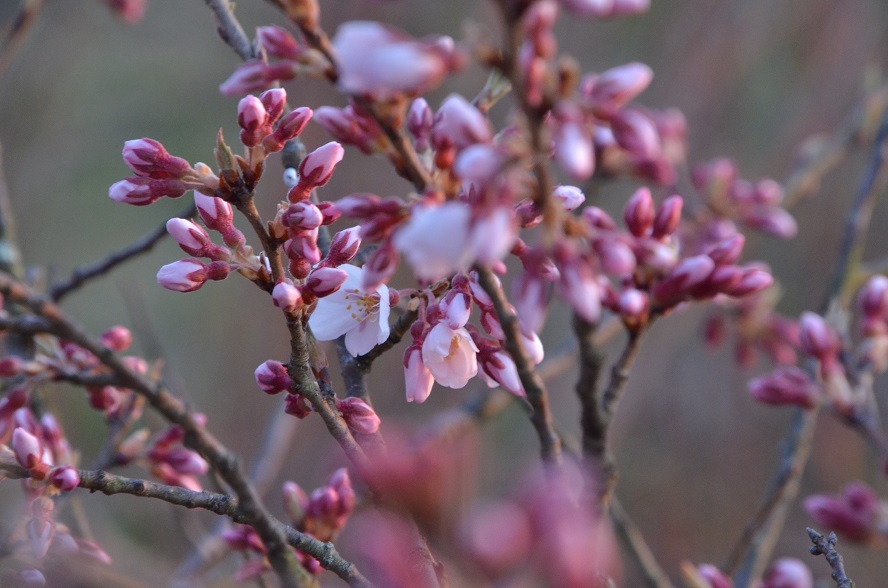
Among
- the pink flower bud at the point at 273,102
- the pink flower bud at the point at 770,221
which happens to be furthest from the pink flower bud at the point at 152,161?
the pink flower bud at the point at 770,221

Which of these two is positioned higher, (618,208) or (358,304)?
(358,304)

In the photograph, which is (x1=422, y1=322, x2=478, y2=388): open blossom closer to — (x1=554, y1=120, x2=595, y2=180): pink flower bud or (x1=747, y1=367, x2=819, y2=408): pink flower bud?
(x1=554, y1=120, x2=595, y2=180): pink flower bud

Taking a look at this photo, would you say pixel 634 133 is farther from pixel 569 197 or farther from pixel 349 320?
pixel 349 320

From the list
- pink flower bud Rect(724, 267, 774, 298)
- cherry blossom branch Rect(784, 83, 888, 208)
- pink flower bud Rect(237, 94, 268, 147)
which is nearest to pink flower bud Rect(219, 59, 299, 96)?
pink flower bud Rect(237, 94, 268, 147)

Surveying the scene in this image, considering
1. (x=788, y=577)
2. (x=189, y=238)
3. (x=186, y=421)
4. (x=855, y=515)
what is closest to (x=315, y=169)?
(x=189, y=238)

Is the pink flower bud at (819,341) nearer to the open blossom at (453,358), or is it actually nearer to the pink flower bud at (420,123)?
the open blossom at (453,358)

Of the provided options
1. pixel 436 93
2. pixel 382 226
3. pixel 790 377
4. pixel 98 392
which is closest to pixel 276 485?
pixel 436 93

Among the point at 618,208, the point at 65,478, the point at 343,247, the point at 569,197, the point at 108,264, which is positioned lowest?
the point at 618,208
